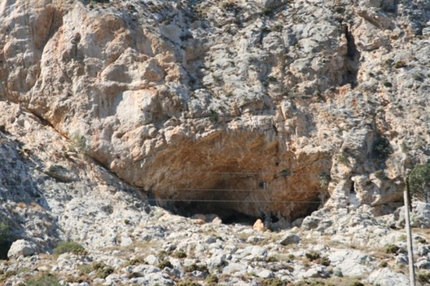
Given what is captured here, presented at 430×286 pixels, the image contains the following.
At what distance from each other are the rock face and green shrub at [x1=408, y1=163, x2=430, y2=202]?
3.82 feet

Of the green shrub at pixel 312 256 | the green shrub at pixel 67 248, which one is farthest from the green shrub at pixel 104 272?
the green shrub at pixel 312 256

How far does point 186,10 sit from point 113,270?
3027cm

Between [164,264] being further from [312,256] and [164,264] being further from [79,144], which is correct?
[79,144]

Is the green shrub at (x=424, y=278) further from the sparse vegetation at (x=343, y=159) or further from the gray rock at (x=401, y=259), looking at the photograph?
the sparse vegetation at (x=343, y=159)

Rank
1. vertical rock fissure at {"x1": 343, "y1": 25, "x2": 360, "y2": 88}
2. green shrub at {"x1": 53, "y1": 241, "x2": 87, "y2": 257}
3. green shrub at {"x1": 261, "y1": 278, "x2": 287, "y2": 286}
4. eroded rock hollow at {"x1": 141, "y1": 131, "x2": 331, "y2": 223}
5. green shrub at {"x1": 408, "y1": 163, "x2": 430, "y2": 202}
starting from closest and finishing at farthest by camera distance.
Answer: green shrub at {"x1": 261, "y1": 278, "x2": 287, "y2": 286} → green shrub at {"x1": 53, "y1": 241, "x2": 87, "y2": 257} → green shrub at {"x1": 408, "y1": 163, "x2": 430, "y2": 202} → eroded rock hollow at {"x1": 141, "y1": 131, "x2": 331, "y2": 223} → vertical rock fissure at {"x1": 343, "y1": 25, "x2": 360, "y2": 88}

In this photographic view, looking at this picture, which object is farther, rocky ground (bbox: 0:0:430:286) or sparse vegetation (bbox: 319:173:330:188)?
sparse vegetation (bbox: 319:173:330:188)

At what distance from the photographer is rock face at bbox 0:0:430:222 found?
49.9m

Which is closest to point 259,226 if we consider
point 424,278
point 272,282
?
point 272,282

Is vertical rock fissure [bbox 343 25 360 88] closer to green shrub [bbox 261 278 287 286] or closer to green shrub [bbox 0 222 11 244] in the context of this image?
green shrub [bbox 261 278 287 286]

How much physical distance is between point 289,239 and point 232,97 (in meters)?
16.0

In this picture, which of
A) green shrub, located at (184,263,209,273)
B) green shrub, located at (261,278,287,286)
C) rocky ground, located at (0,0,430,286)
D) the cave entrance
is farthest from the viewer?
the cave entrance

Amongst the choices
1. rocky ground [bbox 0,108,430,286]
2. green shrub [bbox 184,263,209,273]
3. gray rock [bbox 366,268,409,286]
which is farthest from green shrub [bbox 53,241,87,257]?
gray rock [bbox 366,268,409,286]

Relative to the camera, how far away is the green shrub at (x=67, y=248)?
1494 inches

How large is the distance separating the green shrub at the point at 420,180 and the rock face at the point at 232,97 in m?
1.16
